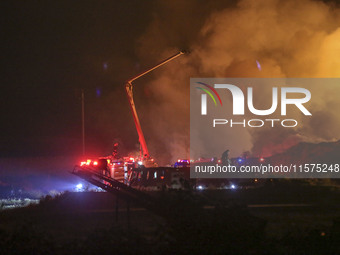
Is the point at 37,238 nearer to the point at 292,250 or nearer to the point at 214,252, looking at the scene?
the point at 214,252

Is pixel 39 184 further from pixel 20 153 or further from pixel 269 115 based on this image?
pixel 20 153

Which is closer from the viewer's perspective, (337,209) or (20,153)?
(337,209)

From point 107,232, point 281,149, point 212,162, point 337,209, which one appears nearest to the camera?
point 107,232

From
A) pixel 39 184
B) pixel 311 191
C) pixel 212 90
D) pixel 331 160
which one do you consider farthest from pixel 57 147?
pixel 311 191

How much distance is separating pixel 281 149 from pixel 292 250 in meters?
18.3

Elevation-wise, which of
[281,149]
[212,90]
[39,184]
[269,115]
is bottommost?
[39,184]

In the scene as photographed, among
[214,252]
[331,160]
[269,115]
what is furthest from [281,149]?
[214,252]

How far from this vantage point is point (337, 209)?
1067 centimetres

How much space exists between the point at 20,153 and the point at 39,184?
1920cm

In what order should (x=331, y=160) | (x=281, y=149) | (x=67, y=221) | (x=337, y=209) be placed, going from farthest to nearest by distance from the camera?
(x=281, y=149), (x=331, y=160), (x=337, y=209), (x=67, y=221)

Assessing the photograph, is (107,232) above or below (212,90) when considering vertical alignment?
below

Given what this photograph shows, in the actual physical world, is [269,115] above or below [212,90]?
below

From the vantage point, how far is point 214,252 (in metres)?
6.20

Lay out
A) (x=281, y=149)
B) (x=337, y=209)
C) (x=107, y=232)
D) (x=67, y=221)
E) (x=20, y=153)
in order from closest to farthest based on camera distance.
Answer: (x=107, y=232), (x=67, y=221), (x=337, y=209), (x=281, y=149), (x=20, y=153)
